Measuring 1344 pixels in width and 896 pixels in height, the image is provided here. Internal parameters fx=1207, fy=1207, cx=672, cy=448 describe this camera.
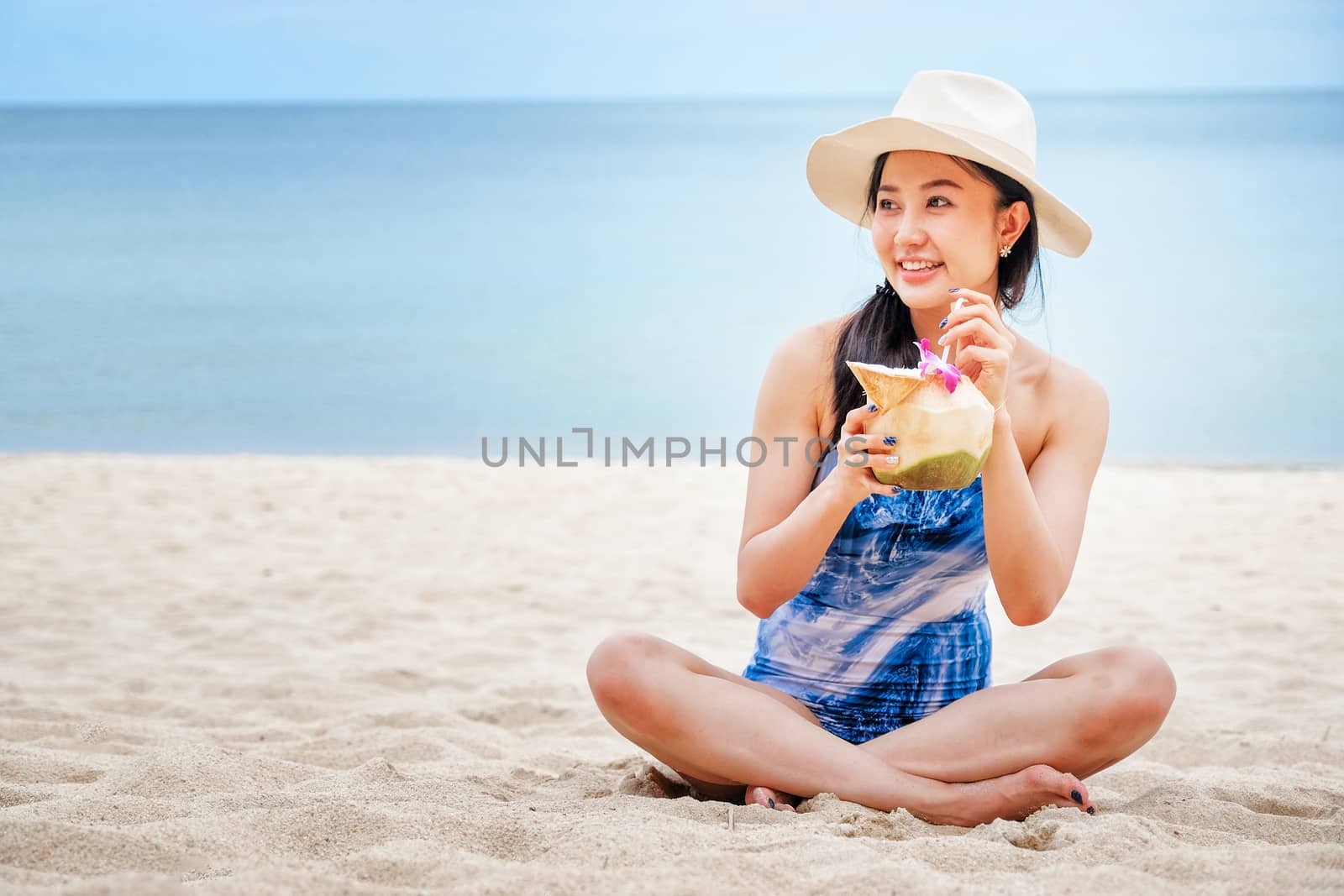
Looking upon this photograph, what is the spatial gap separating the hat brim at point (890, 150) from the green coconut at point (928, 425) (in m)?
0.62

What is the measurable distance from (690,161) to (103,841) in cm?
4849

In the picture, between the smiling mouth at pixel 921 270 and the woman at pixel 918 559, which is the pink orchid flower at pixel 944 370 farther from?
the smiling mouth at pixel 921 270

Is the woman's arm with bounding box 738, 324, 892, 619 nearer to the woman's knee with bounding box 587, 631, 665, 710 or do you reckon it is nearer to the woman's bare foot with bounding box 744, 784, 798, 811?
the woman's knee with bounding box 587, 631, 665, 710

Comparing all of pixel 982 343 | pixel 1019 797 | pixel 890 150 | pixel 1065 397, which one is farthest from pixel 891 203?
pixel 1019 797

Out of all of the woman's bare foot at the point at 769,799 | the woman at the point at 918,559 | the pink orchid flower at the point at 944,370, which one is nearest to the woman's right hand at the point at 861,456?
the woman at the point at 918,559

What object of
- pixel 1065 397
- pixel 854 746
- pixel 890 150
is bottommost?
pixel 854 746

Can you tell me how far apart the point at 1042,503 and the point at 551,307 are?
1456cm

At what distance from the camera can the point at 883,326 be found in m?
3.04

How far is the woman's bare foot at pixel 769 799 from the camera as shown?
8.61 feet

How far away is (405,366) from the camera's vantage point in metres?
13.3

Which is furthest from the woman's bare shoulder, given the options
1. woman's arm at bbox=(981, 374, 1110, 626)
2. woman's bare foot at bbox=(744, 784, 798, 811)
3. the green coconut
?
woman's bare foot at bbox=(744, 784, 798, 811)

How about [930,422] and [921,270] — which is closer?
[930,422]

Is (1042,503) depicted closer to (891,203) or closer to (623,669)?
(891,203)

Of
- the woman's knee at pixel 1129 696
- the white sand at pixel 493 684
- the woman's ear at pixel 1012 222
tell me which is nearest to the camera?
the white sand at pixel 493 684
